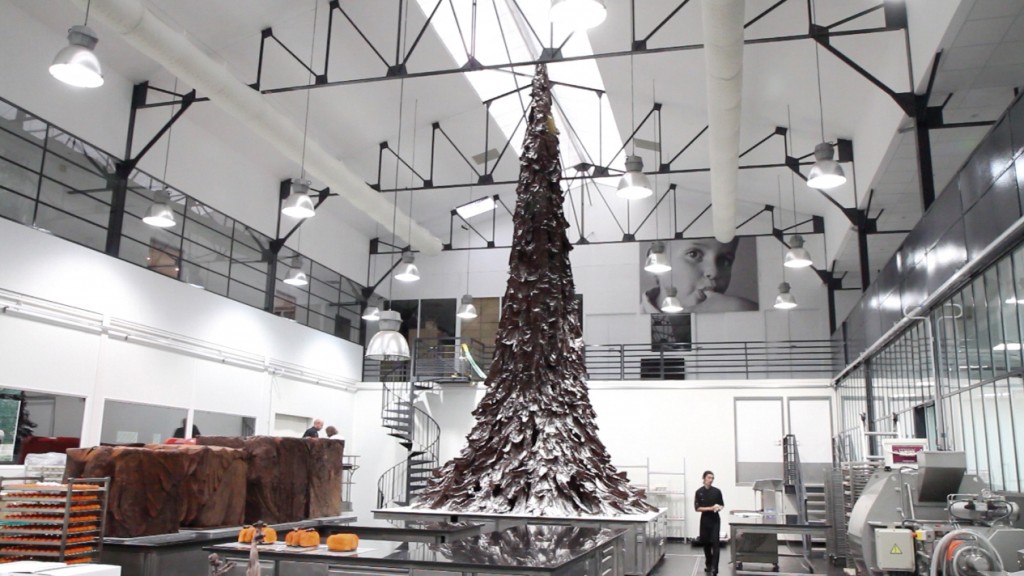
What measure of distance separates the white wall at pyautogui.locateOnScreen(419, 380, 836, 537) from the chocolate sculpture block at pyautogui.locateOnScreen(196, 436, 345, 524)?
10364mm

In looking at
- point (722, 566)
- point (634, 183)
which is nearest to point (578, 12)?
point (634, 183)

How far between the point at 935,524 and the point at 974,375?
1950 mm

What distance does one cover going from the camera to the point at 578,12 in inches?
281

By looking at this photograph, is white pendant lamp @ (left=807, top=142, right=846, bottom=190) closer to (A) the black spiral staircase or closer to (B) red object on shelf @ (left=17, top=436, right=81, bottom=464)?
(B) red object on shelf @ (left=17, top=436, right=81, bottom=464)

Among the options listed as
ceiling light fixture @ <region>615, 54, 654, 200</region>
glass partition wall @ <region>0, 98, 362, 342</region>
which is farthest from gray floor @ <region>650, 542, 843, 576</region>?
glass partition wall @ <region>0, 98, 362, 342</region>

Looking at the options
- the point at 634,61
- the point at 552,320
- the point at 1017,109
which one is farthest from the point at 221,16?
the point at 1017,109

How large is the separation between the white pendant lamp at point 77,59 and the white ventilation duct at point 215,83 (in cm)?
139

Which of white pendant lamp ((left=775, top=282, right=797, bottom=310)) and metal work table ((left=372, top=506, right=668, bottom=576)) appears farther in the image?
white pendant lamp ((left=775, top=282, right=797, bottom=310))

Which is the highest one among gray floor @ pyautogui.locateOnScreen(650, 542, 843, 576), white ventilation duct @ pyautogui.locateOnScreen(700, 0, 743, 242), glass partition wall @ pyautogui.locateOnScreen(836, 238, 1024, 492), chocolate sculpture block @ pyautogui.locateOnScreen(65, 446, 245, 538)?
white ventilation duct @ pyautogui.locateOnScreen(700, 0, 743, 242)

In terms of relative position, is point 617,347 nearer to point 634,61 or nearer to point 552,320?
point 634,61

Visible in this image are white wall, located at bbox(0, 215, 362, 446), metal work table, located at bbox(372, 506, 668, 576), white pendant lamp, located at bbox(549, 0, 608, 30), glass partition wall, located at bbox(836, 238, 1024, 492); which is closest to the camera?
glass partition wall, located at bbox(836, 238, 1024, 492)

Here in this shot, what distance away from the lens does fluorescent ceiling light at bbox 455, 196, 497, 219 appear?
70.7 ft

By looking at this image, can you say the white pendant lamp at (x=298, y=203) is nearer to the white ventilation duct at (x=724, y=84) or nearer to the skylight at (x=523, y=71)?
the skylight at (x=523, y=71)

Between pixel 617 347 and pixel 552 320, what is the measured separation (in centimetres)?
1257
